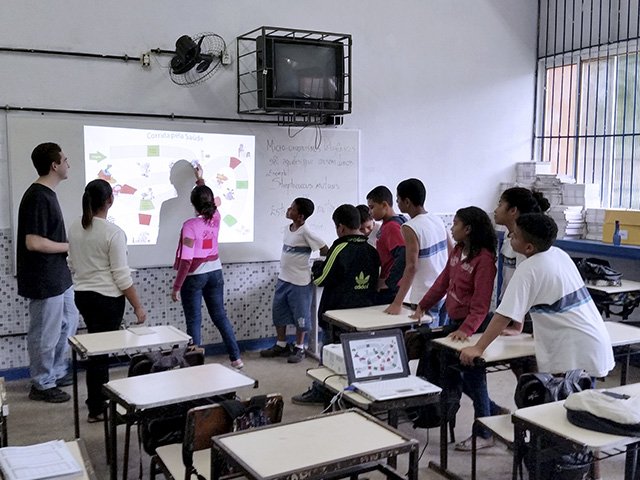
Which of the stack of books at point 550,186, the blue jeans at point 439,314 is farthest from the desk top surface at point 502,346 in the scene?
the stack of books at point 550,186

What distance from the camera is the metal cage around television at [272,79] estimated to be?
4.98 metres

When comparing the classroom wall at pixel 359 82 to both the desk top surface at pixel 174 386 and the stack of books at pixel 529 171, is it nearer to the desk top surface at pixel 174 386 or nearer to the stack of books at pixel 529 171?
the stack of books at pixel 529 171

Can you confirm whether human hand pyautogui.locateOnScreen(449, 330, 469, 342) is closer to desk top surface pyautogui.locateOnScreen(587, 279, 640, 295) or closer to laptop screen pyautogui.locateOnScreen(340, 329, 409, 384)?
laptop screen pyautogui.locateOnScreen(340, 329, 409, 384)

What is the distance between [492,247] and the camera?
3.41m

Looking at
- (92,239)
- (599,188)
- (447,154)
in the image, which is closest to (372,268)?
(92,239)

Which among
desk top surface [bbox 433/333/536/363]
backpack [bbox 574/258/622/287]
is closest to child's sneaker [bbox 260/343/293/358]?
desk top surface [bbox 433/333/536/363]

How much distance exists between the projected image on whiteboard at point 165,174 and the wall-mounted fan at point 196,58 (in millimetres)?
451

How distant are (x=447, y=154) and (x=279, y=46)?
2.17 metres

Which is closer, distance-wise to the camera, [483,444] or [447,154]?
[483,444]

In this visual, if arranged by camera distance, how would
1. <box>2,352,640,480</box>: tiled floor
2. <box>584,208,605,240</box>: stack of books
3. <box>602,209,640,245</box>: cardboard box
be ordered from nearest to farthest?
<box>2,352,640,480</box>: tiled floor
<box>602,209,640,245</box>: cardboard box
<box>584,208,605,240</box>: stack of books

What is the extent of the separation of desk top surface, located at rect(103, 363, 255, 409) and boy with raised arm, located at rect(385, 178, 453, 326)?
141 centimetres

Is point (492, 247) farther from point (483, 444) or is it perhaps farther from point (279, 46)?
point (279, 46)

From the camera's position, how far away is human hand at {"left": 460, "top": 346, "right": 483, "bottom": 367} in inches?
118

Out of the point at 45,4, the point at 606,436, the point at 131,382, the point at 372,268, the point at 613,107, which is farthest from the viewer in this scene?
the point at 613,107
